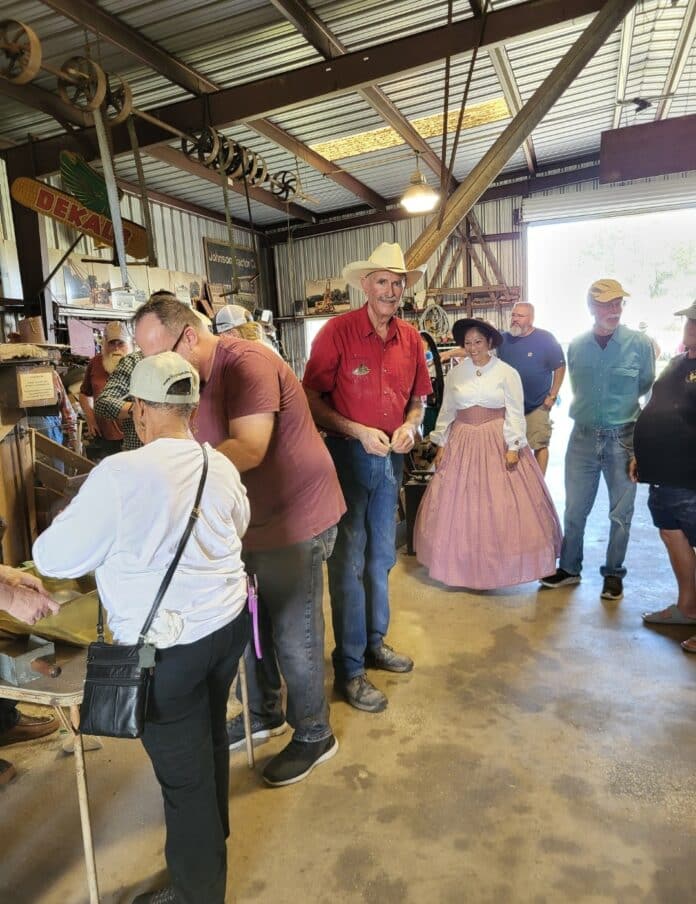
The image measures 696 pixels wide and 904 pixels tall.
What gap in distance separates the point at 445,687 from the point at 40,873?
5.51ft

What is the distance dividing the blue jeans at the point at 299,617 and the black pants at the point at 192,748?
0.47m

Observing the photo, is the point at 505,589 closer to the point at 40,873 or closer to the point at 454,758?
the point at 454,758

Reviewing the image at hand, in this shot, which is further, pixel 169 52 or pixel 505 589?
pixel 169 52

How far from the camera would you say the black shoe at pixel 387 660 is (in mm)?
2980

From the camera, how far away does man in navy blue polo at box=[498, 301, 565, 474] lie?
511cm

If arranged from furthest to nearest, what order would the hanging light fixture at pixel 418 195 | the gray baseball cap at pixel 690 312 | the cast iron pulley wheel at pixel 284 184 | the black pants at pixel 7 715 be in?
the cast iron pulley wheel at pixel 284 184
the hanging light fixture at pixel 418 195
the gray baseball cap at pixel 690 312
the black pants at pixel 7 715

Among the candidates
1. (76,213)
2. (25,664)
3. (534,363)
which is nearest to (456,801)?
(25,664)

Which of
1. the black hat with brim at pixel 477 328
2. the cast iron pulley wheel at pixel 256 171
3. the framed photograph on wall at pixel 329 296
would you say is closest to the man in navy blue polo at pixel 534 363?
the black hat with brim at pixel 477 328

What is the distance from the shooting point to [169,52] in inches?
197


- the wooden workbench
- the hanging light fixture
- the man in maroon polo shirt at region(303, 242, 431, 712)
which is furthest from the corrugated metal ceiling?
the wooden workbench

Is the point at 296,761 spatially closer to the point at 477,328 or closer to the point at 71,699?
the point at 71,699

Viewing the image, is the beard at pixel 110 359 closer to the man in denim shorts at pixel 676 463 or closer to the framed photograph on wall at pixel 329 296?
the man in denim shorts at pixel 676 463

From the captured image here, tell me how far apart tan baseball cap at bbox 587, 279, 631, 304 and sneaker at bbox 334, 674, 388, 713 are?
2.50 meters

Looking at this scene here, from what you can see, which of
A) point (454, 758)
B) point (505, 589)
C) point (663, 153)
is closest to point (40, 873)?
point (454, 758)
